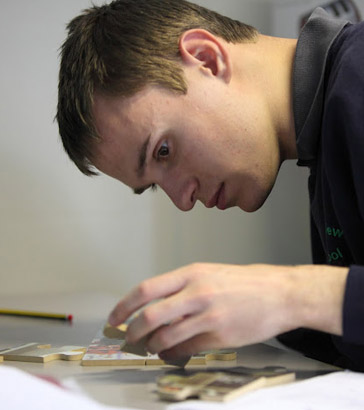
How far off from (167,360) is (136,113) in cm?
40

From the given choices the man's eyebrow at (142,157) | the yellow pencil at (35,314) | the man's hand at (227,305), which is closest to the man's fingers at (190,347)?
the man's hand at (227,305)

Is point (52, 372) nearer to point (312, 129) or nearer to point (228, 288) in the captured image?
point (228, 288)

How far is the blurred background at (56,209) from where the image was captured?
190 centimetres

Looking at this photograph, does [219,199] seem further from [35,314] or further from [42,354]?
[35,314]

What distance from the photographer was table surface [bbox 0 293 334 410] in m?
0.68

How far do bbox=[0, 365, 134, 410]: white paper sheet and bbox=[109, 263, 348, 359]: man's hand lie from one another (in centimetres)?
13

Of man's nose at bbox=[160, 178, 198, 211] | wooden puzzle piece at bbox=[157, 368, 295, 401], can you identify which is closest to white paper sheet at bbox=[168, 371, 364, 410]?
wooden puzzle piece at bbox=[157, 368, 295, 401]

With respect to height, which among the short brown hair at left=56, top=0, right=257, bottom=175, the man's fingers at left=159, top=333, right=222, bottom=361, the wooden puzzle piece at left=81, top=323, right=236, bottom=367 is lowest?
the wooden puzzle piece at left=81, top=323, right=236, bottom=367

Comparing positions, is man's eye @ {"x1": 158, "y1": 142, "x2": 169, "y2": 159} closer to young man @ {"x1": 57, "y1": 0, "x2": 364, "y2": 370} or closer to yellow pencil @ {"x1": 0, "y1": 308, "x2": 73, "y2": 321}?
young man @ {"x1": 57, "y1": 0, "x2": 364, "y2": 370}

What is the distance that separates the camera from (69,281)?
2004 millimetres

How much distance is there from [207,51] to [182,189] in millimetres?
A: 242

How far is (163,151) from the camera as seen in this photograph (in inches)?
40.2

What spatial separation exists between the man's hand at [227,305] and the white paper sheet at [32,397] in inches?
5.1

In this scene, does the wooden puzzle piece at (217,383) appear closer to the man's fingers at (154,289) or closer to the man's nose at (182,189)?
the man's fingers at (154,289)
